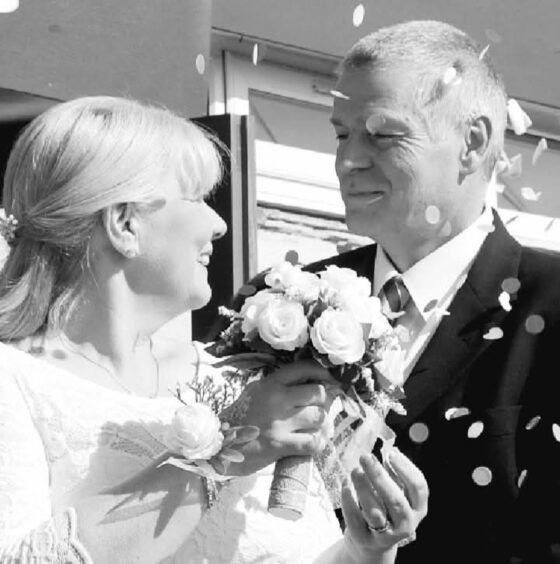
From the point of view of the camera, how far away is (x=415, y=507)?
2836mm

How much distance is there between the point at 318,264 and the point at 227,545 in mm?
1493

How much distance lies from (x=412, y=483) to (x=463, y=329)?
1.11m

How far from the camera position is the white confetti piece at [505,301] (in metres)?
3.87

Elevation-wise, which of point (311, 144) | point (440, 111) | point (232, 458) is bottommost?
point (311, 144)

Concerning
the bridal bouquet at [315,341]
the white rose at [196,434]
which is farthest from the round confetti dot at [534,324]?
the white rose at [196,434]

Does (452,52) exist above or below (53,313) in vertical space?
above

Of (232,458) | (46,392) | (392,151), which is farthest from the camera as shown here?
(392,151)

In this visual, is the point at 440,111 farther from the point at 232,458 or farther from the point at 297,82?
the point at 297,82

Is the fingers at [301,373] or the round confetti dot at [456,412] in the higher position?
the fingers at [301,373]

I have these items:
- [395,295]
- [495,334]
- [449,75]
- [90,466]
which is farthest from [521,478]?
[449,75]

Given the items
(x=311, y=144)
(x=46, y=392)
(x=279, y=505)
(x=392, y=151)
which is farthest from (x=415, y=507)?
(x=311, y=144)

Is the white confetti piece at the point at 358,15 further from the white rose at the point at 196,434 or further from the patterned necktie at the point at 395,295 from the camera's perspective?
the white rose at the point at 196,434

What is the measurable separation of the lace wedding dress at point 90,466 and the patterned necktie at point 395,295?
950mm

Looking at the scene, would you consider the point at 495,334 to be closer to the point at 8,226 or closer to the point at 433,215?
the point at 433,215
